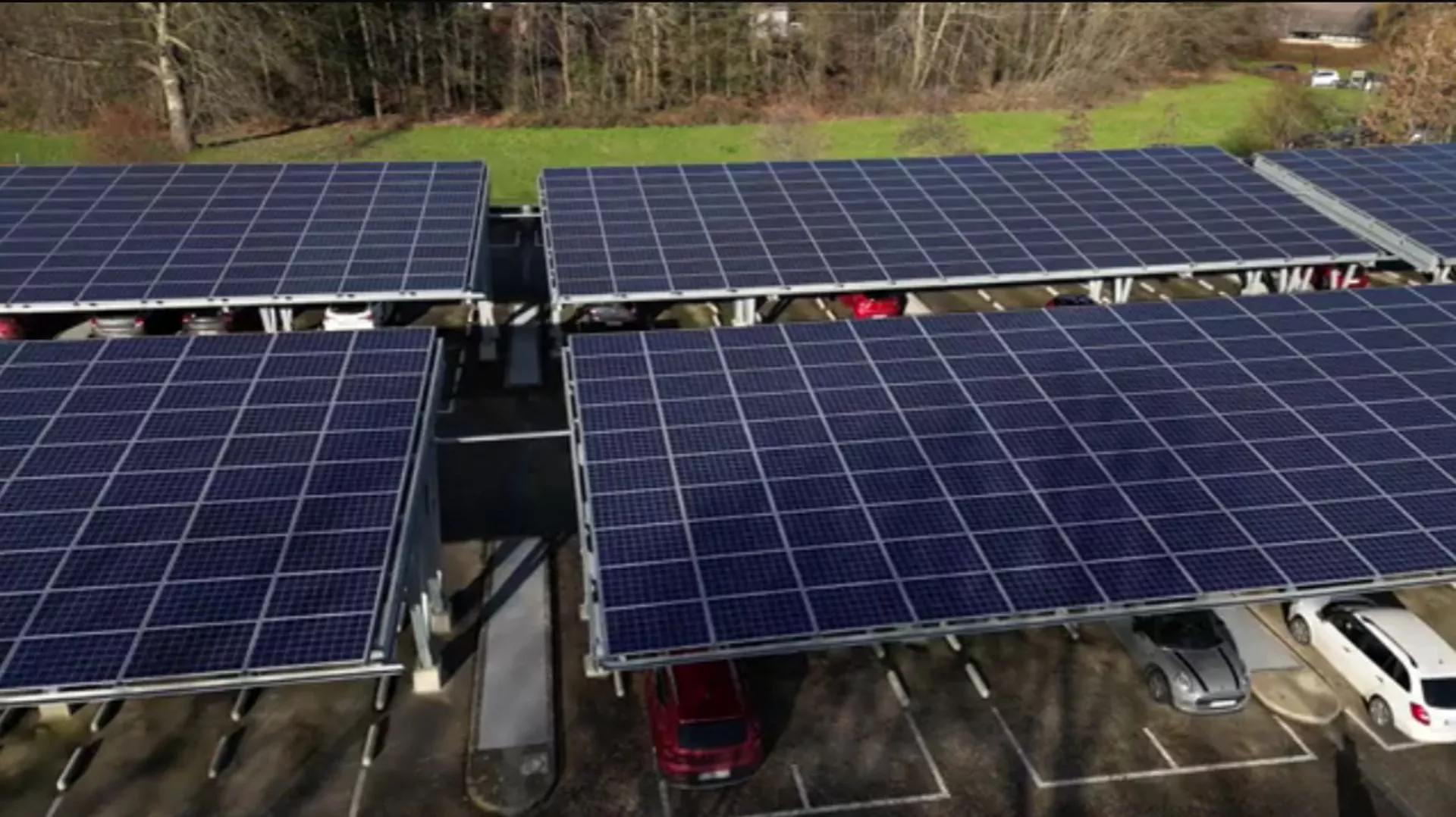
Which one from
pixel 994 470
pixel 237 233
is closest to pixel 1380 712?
pixel 994 470

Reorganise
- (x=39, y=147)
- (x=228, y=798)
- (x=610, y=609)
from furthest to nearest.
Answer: (x=39, y=147), (x=228, y=798), (x=610, y=609)

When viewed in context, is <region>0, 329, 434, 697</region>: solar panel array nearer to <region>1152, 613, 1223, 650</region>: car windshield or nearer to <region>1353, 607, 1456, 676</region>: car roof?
<region>1152, 613, 1223, 650</region>: car windshield

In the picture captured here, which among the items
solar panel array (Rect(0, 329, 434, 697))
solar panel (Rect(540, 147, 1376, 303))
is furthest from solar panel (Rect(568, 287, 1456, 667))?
solar panel (Rect(540, 147, 1376, 303))

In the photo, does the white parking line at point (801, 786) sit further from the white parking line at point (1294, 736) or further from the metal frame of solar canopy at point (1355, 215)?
the metal frame of solar canopy at point (1355, 215)

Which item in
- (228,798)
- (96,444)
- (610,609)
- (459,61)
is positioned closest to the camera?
(610,609)

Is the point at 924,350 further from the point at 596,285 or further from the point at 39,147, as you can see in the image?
the point at 39,147

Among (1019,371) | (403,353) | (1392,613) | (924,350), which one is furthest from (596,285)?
(1392,613)

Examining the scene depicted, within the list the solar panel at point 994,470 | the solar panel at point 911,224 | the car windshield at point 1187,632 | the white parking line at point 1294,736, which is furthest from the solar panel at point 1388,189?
the white parking line at point 1294,736
